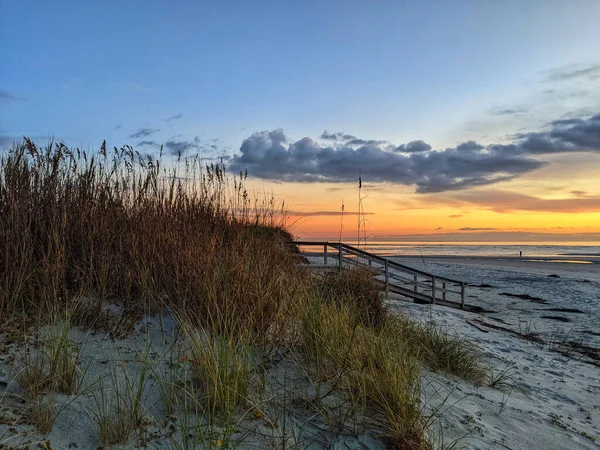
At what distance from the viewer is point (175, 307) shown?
4.73 metres

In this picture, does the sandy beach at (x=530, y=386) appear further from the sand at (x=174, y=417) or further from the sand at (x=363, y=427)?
the sand at (x=174, y=417)

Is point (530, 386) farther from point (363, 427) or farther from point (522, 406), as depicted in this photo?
point (363, 427)

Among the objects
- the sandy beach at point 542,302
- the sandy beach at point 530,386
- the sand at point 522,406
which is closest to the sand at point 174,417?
the sand at point 522,406

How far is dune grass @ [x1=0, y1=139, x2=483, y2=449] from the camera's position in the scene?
3182mm

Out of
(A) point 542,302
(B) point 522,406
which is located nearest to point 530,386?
(B) point 522,406

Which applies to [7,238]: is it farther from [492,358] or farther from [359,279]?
[492,358]

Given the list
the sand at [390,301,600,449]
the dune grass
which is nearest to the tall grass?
the dune grass

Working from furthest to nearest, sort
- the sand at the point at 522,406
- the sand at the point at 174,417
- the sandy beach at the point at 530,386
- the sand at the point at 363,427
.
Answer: the sandy beach at the point at 530,386, the sand at the point at 522,406, the sand at the point at 363,427, the sand at the point at 174,417

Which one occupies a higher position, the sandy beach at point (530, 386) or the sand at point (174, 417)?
the sand at point (174, 417)

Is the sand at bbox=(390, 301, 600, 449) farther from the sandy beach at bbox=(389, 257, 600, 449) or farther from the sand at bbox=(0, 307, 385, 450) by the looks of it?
the sand at bbox=(0, 307, 385, 450)

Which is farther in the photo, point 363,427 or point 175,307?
point 175,307

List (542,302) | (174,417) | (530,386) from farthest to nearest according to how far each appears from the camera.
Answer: (542,302), (530,386), (174,417)

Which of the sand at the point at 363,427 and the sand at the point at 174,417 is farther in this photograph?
the sand at the point at 363,427

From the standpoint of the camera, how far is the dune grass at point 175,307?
3.18 metres
